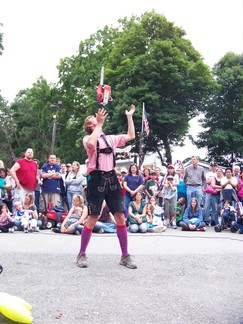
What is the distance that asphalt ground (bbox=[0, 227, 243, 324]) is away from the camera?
3508 millimetres

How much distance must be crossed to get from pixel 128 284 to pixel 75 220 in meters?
5.28

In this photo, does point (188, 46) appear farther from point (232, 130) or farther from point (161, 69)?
point (232, 130)

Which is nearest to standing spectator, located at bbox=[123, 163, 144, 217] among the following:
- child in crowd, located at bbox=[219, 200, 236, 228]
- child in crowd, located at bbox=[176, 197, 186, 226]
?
child in crowd, located at bbox=[176, 197, 186, 226]

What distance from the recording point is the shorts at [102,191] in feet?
16.9

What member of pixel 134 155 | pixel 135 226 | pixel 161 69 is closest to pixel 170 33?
pixel 161 69

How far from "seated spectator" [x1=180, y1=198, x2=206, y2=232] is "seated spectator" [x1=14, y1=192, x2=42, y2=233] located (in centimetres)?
359

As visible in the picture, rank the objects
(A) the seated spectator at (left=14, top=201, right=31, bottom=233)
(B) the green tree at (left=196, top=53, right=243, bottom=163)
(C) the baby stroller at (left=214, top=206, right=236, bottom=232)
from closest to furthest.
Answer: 1. (A) the seated spectator at (left=14, top=201, right=31, bottom=233)
2. (C) the baby stroller at (left=214, top=206, right=236, bottom=232)
3. (B) the green tree at (left=196, top=53, right=243, bottom=163)

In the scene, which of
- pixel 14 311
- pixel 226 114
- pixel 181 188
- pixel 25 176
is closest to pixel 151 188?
pixel 181 188

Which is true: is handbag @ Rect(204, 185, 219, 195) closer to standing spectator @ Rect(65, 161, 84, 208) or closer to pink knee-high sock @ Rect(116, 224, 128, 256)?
standing spectator @ Rect(65, 161, 84, 208)

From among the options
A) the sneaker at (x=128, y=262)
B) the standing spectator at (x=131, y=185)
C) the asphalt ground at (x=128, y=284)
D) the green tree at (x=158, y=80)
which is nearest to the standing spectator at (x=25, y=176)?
the standing spectator at (x=131, y=185)

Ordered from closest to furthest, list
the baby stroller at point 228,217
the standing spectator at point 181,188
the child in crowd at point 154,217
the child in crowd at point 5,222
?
the child in crowd at point 5,222, the child in crowd at point 154,217, the baby stroller at point 228,217, the standing spectator at point 181,188

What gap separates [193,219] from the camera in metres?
10.6

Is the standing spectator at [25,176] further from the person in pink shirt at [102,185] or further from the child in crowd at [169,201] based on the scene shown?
the person in pink shirt at [102,185]

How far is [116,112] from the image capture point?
2831 cm
